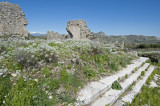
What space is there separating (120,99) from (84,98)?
1.55 metres

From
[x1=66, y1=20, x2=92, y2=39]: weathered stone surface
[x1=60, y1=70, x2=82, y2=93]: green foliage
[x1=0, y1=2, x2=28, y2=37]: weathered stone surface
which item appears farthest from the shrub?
[x1=66, y1=20, x2=92, y2=39]: weathered stone surface

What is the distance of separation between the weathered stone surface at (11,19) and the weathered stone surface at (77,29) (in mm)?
7309

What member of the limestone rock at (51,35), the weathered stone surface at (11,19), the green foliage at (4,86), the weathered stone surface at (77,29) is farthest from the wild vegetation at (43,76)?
the limestone rock at (51,35)

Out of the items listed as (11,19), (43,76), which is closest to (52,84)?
(43,76)

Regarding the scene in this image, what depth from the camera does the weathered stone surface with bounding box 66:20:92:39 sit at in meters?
16.6

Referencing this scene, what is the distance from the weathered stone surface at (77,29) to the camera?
16594 millimetres

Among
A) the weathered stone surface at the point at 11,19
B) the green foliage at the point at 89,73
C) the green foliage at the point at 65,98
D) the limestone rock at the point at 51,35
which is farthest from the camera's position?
the limestone rock at the point at 51,35

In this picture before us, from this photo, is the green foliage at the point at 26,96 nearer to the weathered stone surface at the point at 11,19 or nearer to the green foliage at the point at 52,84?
the green foliage at the point at 52,84

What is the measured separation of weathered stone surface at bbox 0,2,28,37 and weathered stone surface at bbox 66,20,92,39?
24.0 feet

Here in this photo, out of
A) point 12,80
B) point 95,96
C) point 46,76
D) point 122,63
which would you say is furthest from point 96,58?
point 12,80

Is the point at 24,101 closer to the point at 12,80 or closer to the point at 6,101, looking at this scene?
the point at 6,101

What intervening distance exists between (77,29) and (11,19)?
966 centimetres

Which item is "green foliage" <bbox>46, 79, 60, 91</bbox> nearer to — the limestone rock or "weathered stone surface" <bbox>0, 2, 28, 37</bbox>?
"weathered stone surface" <bbox>0, 2, 28, 37</bbox>

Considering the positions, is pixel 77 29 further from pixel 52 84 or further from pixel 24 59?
pixel 52 84
